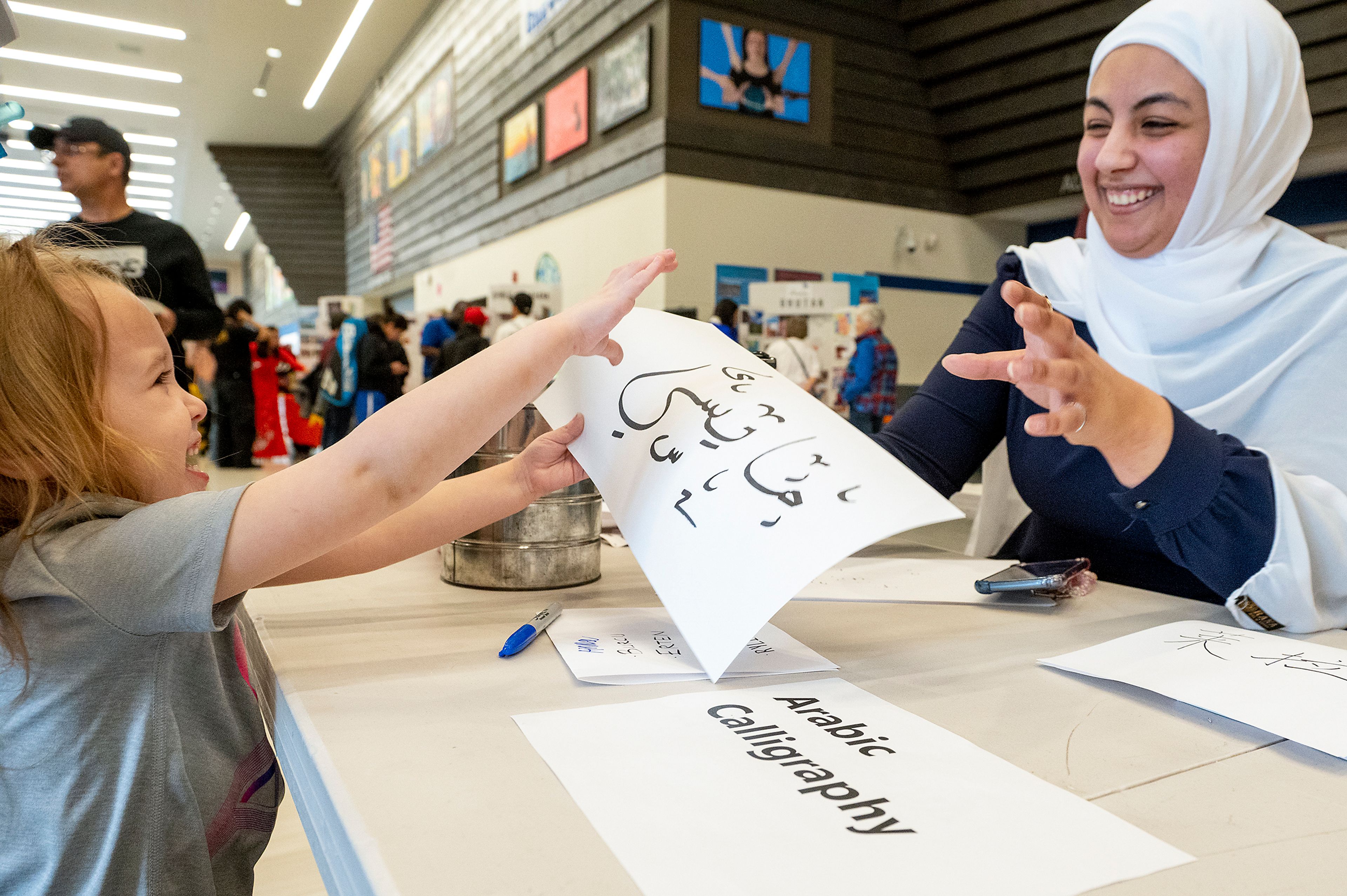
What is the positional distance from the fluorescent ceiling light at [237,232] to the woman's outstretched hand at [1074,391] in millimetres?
17258

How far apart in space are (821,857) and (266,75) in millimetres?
12624

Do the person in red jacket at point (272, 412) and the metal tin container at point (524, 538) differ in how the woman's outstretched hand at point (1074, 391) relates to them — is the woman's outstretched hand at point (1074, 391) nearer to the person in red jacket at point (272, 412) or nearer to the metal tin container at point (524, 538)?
the metal tin container at point (524, 538)

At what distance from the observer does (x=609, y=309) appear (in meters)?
0.67

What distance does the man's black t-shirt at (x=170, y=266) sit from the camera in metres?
2.46

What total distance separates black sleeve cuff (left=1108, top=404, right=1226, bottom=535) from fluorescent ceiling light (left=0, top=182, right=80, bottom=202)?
15658 millimetres

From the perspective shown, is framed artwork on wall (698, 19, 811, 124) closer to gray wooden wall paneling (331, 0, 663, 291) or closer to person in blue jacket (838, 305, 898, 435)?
gray wooden wall paneling (331, 0, 663, 291)

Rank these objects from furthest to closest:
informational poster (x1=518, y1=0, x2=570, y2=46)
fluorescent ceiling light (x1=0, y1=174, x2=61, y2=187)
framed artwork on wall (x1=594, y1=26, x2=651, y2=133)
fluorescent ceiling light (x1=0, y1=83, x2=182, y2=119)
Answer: fluorescent ceiling light (x1=0, y1=174, x2=61, y2=187)
fluorescent ceiling light (x1=0, y1=83, x2=182, y2=119)
informational poster (x1=518, y1=0, x2=570, y2=46)
framed artwork on wall (x1=594, y1=26, x2=651, y2=133)

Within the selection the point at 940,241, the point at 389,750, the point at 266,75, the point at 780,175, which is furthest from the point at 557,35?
the point at 389,750

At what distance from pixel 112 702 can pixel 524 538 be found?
38cm

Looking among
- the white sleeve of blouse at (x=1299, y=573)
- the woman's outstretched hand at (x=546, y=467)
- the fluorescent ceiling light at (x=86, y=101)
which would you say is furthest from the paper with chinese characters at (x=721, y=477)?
the fluorescent ceiling light at (x=86, y=101)

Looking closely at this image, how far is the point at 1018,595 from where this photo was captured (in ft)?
2.73

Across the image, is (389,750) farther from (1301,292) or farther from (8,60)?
(8,60)

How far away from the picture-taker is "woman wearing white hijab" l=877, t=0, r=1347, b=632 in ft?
2.51

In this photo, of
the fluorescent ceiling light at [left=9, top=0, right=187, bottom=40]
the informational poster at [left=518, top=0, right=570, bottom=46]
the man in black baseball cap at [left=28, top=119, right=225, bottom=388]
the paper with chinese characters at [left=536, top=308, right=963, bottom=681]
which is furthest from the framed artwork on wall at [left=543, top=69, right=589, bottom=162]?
the paper with chinese characters at [left=536, top=308, right=963, bottom=681]
